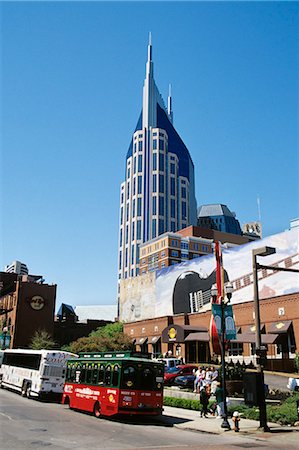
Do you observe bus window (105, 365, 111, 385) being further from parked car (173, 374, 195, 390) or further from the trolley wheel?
parked car (173, 374, 195, 390)

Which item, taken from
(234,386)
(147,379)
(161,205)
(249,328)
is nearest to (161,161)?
(161,205)

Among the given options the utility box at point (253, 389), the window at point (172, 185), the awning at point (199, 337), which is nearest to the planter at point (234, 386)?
the utility box at point (253, 389)

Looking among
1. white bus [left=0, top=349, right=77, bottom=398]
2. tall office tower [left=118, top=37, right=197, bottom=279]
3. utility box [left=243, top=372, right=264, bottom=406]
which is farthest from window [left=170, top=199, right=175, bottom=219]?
utility box [left=243, top=372, right=264, bottom=406]

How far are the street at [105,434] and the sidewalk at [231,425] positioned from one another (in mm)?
177

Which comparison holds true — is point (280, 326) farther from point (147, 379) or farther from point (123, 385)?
point (123, 385)

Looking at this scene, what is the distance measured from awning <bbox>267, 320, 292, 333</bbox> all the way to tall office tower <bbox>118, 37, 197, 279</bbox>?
115m

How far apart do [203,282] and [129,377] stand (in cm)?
4979

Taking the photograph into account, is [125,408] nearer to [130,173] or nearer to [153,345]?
[153,345]

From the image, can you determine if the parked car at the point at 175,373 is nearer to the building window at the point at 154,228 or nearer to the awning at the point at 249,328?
the awning at the point at 249,328

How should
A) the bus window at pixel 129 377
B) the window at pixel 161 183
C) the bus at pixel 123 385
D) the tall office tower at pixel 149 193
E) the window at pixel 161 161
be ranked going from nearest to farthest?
1. the bus at pixel 123 385
2. the bus window at pixel 129 377
3. the tall office tower at pixel 149 193
4. the window at pixel 161 183
5. the window at pixel 161 161

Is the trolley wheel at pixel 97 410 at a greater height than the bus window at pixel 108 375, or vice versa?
the bus window at pixel 108 375

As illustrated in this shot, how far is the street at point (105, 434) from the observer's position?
13695 mm

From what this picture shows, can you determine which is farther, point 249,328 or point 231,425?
point 249,328

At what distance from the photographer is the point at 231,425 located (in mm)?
18969
